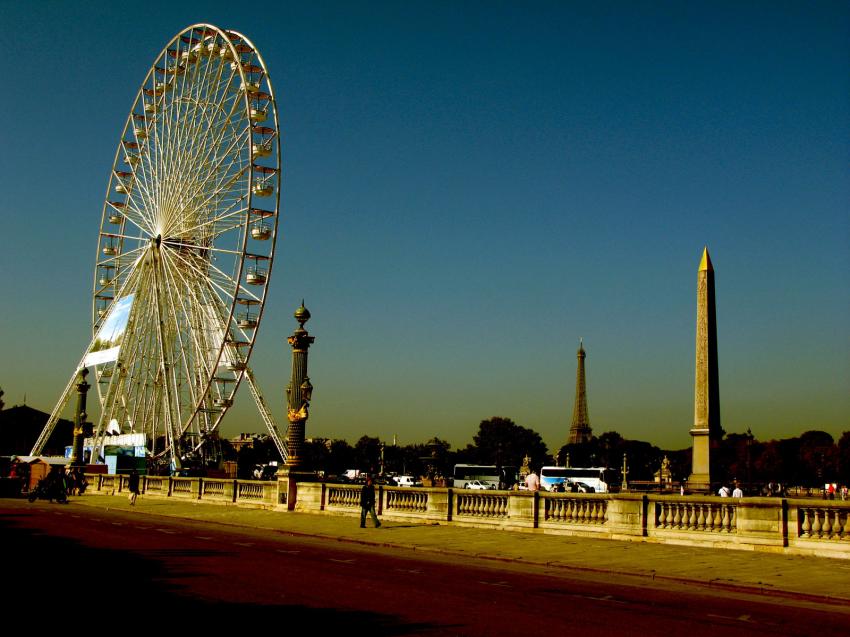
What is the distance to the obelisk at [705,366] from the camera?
179 feet

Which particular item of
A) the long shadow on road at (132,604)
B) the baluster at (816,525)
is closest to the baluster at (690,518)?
the baluster at (816,525)

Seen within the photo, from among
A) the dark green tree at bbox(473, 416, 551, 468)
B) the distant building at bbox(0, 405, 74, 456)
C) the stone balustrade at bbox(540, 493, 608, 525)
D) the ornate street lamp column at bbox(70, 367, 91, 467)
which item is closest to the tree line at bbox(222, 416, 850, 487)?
the dark green tree at bbox(473, 416, 551, 468)

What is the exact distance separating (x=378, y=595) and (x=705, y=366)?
43348 millimetres

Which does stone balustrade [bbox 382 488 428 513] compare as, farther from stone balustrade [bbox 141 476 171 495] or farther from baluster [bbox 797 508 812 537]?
stone balustrade [bbox 141 476 171 495]

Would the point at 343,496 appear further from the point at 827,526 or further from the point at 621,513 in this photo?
the point at 827,526

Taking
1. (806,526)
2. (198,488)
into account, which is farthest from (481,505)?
(198,488)

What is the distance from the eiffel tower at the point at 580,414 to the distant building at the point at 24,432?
3543 inches

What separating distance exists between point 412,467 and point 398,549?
140755 mm

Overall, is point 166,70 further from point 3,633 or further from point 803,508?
point 3,633

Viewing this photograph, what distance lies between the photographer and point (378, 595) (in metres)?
14.6

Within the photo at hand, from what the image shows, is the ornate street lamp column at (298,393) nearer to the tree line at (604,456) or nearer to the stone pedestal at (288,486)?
the stone pedestal at (288,486)

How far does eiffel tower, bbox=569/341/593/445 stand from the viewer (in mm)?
183875

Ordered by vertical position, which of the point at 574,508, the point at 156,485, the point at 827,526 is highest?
the point at 827,526

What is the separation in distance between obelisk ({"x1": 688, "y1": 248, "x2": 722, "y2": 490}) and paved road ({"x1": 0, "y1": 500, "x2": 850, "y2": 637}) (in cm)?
3540
